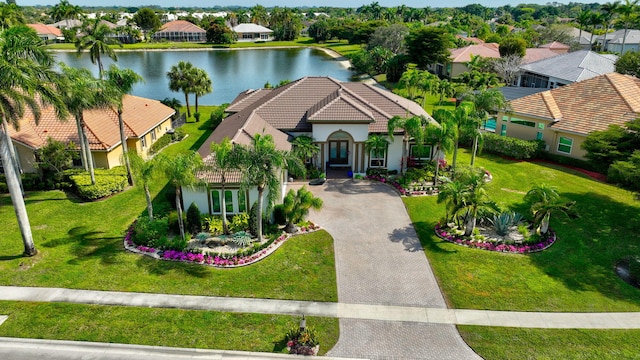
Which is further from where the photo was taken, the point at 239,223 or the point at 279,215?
the point at 279,215

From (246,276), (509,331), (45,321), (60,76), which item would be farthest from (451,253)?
(60,76)

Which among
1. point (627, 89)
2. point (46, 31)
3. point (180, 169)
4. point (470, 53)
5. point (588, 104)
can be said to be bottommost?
point (180, 169)

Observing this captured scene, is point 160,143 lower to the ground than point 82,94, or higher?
lower

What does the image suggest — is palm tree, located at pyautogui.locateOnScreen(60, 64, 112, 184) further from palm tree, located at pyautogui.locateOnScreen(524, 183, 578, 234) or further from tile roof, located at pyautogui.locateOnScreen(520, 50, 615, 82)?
tile roof, located at pyautogui.locateOnScreen(520, 50, 615, 82)

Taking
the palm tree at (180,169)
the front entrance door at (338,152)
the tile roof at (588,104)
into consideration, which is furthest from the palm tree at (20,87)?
the tile roof at (588,104)

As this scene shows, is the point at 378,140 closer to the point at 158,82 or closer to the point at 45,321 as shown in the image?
the point at 45,321

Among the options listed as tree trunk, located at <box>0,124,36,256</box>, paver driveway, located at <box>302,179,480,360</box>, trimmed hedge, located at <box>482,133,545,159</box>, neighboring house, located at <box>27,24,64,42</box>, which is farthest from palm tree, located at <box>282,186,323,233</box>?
neighboring house, located at <box>27,24,64,42</box>

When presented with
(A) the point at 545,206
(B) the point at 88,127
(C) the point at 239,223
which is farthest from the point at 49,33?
(A) the point at 545,206

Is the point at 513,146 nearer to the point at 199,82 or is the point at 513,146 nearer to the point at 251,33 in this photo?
the point at 199,82
